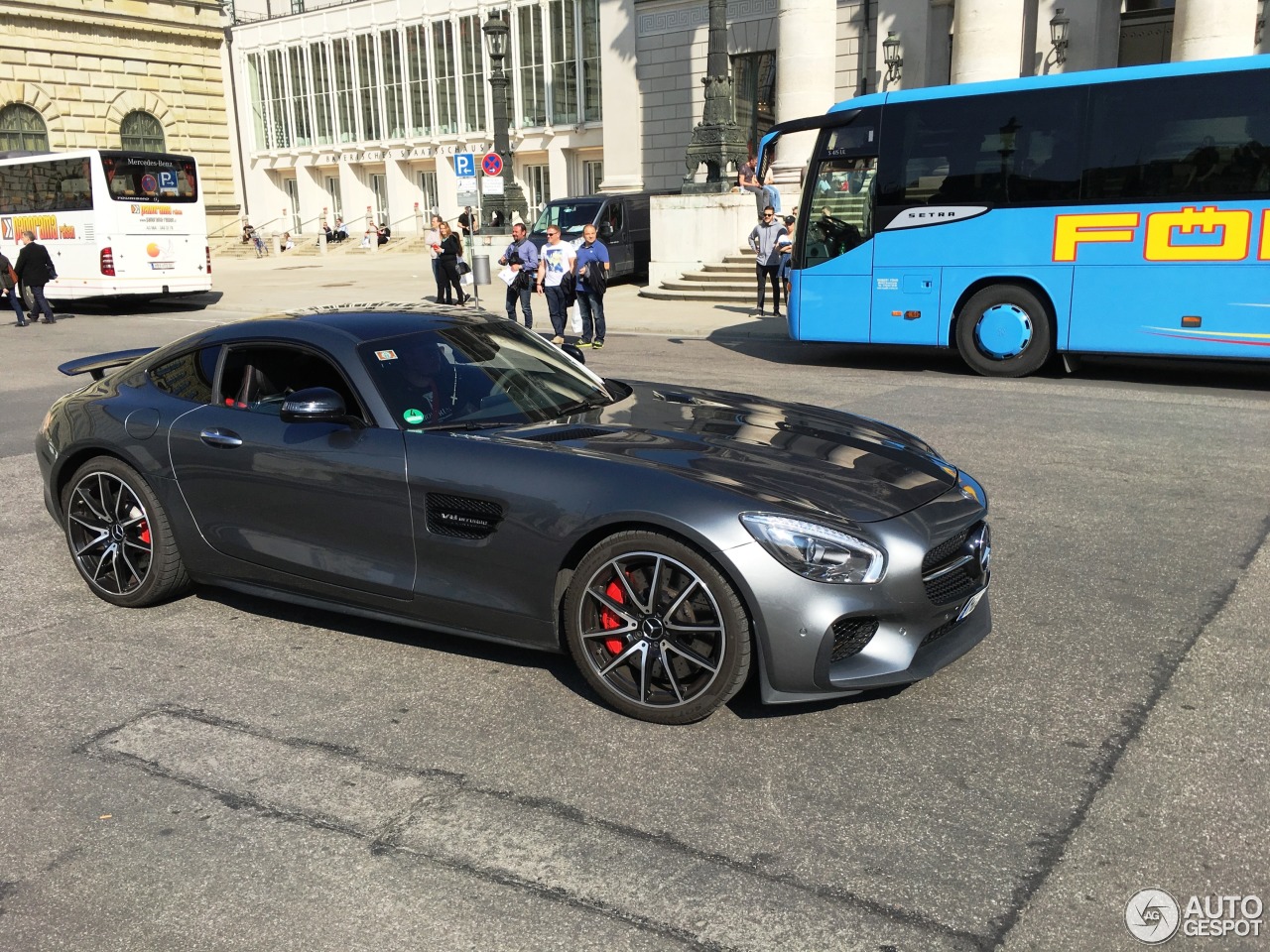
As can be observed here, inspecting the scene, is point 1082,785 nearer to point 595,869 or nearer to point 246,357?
point 595,869

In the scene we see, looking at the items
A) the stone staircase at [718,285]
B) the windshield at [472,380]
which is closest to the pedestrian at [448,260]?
the stone staircase at [718,285]

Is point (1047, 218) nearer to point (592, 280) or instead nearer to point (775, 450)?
point (592, 280)

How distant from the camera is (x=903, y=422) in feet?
31.7

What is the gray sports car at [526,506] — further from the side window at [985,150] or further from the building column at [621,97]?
the building column at [621,97]

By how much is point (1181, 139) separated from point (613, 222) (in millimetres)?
16190

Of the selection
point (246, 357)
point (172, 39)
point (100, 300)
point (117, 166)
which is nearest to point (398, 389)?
point (246, 357)

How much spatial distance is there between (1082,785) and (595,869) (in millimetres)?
1568

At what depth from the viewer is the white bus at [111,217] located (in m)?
22.6

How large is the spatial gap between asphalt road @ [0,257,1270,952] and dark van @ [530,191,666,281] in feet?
68.5

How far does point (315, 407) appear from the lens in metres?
4.35

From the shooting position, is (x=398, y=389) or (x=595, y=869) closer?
(x=595, y=869)

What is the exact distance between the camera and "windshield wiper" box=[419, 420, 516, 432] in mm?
4457

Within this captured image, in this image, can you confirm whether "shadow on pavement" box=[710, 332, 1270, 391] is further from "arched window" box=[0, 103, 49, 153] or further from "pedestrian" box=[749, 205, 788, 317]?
"arched window" box=[0, 103, 49, 153]

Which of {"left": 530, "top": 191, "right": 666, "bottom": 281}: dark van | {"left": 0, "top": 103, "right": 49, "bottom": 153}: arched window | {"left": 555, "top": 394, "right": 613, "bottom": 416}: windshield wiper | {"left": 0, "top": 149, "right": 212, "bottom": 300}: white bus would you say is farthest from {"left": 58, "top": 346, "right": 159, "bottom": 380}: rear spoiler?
{"left": 0, "top": 103, "right": 49, "bottom": 153}: arched window
